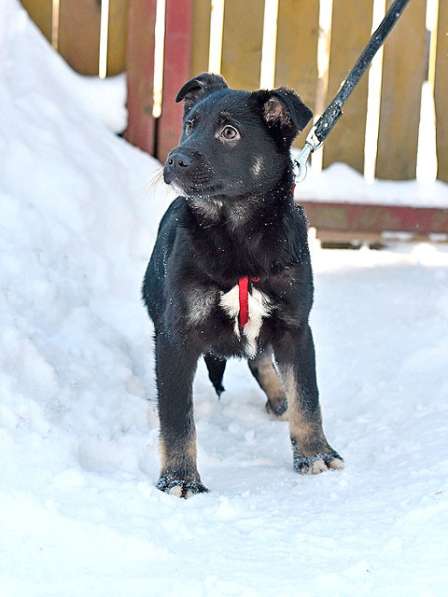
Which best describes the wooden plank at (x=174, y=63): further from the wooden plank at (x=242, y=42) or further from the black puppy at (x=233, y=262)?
the black puppy at (x=233, y=262)

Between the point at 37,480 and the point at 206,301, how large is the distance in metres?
0.89

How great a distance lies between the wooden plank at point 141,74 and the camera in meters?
6.89

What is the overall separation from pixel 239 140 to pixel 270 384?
4.94 ft

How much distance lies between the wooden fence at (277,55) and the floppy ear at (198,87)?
262 centimetres

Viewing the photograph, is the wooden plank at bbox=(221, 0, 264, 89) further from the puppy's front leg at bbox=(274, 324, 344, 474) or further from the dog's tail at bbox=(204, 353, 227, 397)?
the puppy's front leg at bbox=(274, 324, 344, 474)

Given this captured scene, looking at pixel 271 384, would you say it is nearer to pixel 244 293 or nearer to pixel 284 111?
pixel 244 293

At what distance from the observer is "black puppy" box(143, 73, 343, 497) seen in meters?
3.93

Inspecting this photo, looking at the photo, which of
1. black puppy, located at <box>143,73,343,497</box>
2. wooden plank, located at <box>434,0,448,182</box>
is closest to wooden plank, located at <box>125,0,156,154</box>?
wooden plank, located at <box>434,0,448,182</box>

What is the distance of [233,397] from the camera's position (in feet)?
17.4

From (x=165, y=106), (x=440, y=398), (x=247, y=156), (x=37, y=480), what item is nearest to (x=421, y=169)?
(x=165, y=106)

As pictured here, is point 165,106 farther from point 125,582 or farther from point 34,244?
point 125,582

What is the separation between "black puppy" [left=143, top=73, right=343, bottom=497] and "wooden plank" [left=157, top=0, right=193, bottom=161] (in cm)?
284

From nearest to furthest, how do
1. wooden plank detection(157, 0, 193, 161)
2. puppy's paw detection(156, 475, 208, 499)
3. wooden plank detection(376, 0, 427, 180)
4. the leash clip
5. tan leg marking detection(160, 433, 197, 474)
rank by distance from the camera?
puppy's paw detection(156, 475, 208, 499), tan leg marking detection(160, 433, 197, 474), the leash clip, wooden plank detection(157, 0, 193, 161), wooden plank detection(376, 0, 427, 180)

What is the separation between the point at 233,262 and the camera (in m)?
3.98
